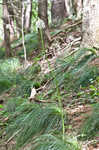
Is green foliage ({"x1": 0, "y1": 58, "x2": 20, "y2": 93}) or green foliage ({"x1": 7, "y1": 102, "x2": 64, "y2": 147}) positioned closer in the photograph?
green foliage ({"x1": 7, "y1": 102, "x2": 64, "y2": 147})

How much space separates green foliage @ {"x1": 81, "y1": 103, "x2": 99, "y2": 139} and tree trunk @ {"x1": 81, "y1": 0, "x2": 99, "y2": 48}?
7.16 feet

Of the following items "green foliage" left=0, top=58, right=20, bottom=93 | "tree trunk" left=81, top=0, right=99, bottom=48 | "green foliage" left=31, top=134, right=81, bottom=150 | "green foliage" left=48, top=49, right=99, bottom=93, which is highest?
"tree trunk" left=81, top=0, right=99, bottom=48

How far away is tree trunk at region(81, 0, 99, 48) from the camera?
450cm

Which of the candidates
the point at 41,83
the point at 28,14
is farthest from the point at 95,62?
the point at 28,14

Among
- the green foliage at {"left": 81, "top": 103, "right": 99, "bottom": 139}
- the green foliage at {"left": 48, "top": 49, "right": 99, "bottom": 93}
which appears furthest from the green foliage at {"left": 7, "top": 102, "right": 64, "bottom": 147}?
the green foliage at {"left": 48, "top": 49, "right": 99, "bottom": 93}

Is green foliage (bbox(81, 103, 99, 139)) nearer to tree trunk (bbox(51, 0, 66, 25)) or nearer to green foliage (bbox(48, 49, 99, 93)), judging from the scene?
green foliage (bbox(48, 49, 99, 93))

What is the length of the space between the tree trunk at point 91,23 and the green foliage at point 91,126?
2183 mm

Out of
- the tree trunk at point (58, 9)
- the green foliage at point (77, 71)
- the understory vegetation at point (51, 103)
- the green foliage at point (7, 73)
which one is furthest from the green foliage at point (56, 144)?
the tree trunk at point (58, 9)

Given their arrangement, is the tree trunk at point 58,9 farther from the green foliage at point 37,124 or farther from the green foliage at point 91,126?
the green foliage at point 91,126

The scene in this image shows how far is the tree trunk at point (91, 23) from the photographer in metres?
4.50

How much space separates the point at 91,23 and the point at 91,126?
2.60 meters

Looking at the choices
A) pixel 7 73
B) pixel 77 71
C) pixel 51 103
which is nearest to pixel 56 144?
pixel 51 103

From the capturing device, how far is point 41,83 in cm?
476

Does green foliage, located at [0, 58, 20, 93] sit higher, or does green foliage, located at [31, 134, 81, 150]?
green foliage, located at [31, 134, 81, 150]
